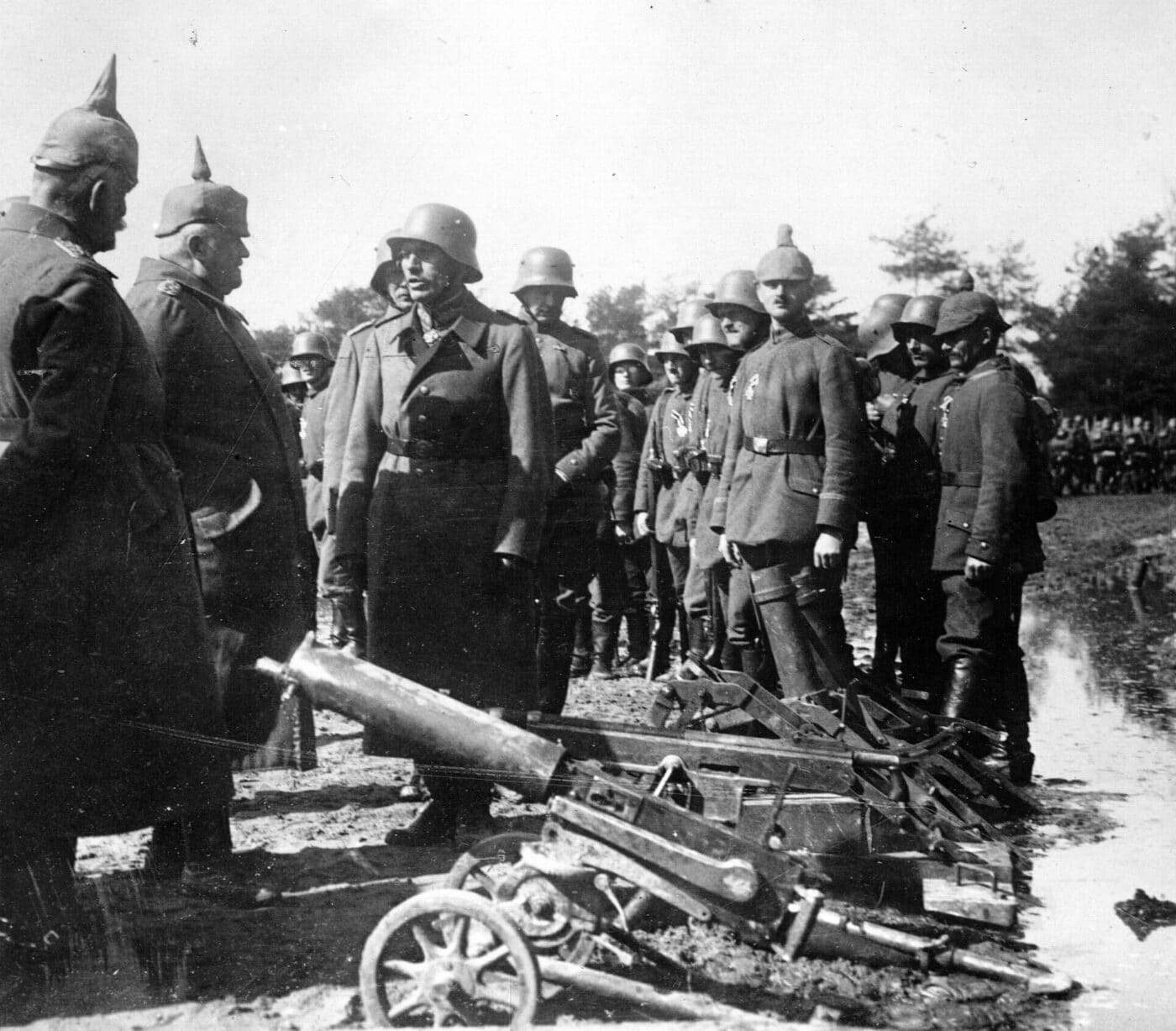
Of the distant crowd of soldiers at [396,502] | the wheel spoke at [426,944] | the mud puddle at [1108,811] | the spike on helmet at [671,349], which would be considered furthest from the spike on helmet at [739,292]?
the wheel spoke at [426,944]

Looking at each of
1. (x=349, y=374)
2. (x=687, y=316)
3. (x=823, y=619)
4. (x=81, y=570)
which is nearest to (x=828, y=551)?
(x=823, y=619)

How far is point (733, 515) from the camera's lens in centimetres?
567

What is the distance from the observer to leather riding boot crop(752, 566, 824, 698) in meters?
5.38

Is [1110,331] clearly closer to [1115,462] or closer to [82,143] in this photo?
[1115,462]

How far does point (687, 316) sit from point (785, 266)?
121 inches

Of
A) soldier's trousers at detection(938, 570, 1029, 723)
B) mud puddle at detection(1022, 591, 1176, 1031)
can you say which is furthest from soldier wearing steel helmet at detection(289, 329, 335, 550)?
mud puddle at detection(1022, 591, 1176, 1031)

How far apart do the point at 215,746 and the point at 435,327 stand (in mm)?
1836

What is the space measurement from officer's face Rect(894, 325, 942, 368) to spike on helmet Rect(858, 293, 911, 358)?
65 cm

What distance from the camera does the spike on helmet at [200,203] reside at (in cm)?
454

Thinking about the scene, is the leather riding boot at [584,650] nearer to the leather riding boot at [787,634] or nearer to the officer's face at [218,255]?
the leather riding boot at [787,634]

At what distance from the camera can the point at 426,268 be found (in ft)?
15.1

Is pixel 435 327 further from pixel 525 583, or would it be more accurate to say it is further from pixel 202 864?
pixel 202 864

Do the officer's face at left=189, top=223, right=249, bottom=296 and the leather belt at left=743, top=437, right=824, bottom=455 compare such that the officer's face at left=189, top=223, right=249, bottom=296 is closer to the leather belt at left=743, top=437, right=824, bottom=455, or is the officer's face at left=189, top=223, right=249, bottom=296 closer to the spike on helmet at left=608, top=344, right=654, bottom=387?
the leather belt at left=743, top=437, right=824, bottom=455

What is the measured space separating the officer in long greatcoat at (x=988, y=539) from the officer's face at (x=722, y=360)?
1.94 meters
